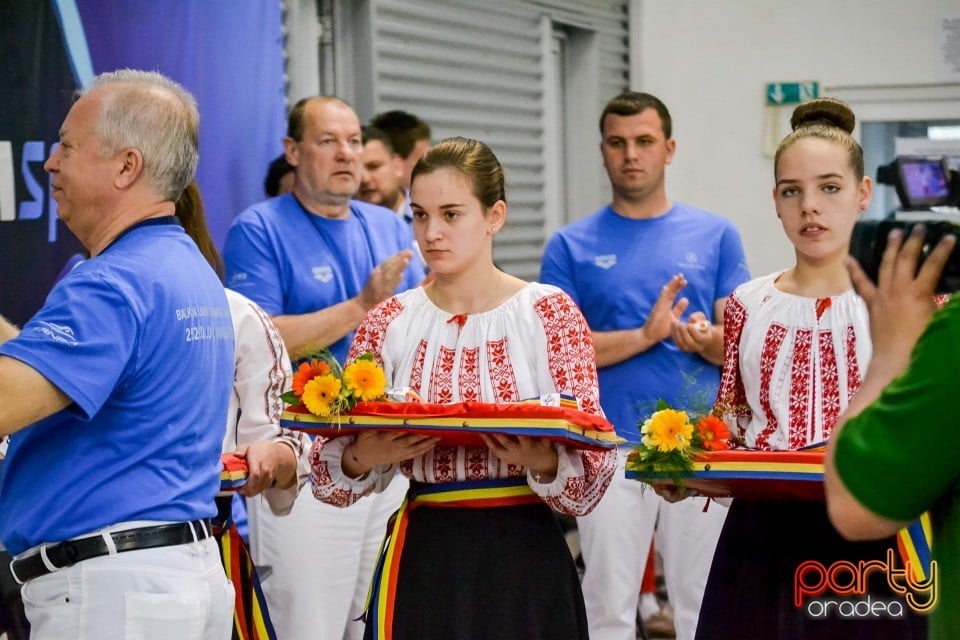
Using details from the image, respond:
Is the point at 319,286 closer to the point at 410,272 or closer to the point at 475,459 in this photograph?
the point at 410,272

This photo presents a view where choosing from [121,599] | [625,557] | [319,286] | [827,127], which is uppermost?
[827,127]

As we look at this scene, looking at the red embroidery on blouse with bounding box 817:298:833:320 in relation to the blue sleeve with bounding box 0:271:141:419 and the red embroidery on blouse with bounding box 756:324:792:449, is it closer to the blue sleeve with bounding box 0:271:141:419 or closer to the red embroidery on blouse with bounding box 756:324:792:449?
the red embroidery on blouse with bounding box 756:324:792:449

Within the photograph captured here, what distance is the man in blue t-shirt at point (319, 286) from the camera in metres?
4.19

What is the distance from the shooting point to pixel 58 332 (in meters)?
2.41

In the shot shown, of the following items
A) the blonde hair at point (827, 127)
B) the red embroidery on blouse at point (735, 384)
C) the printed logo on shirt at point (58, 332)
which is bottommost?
the red embroidery on blouse at point (735, 384)

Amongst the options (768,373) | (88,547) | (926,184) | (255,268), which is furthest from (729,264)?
(88,547)

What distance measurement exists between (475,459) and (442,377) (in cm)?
21

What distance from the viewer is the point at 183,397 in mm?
2648

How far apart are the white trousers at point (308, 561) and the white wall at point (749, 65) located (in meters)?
5.18

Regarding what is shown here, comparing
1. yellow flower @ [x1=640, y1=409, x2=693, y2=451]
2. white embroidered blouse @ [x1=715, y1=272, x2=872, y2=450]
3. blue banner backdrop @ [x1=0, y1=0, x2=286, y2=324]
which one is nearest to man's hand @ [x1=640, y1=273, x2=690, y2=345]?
white embroidered blouse @ [x1=715, y1=272, x2=872, y2=450]

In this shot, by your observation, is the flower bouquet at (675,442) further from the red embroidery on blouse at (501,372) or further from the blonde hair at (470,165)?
the blonde hair at (470,165)

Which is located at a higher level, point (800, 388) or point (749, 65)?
point (749, 65)

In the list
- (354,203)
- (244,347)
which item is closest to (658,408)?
(244,347)

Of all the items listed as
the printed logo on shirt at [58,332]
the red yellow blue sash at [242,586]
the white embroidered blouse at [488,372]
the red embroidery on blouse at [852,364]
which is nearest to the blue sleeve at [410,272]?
the white embroidered blouse at [488,372]
